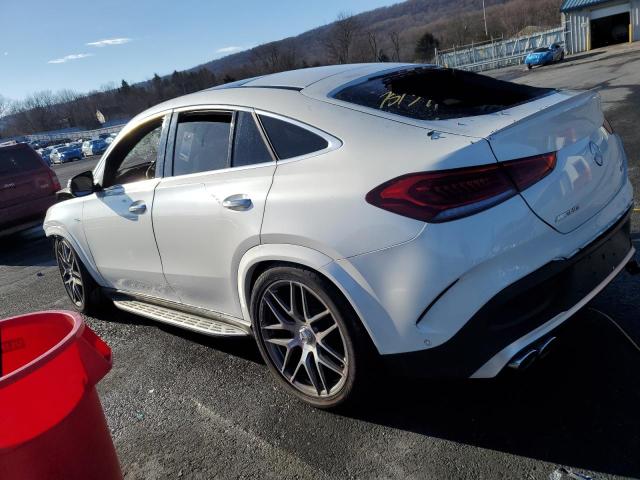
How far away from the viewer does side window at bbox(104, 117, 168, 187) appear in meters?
3.75

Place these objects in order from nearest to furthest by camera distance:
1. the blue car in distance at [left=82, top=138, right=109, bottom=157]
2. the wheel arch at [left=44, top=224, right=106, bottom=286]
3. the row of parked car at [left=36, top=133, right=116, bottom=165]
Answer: the wheel arch at [left=44, top=224, right=106, bottom=286] → the row of parked car at [left=36, top=133, right=116, bottom=165] → the blue car in distance at [left=82, top=138, right=109, bottom=157]

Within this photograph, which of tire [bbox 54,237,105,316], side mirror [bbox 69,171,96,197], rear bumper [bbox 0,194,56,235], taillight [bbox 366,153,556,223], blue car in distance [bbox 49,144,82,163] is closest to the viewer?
taillight [bbox 366,153,556,223]

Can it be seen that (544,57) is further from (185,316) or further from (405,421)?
(405,421)

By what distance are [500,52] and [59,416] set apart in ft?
186

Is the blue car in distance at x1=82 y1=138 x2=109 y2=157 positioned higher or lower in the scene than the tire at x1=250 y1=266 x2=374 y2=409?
lower

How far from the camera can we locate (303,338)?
9.10ft

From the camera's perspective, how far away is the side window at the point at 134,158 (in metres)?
3.75

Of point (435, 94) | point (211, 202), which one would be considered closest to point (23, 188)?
point (211, 202)

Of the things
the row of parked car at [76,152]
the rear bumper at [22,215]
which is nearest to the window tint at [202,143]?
the rear bumper at [22,215]

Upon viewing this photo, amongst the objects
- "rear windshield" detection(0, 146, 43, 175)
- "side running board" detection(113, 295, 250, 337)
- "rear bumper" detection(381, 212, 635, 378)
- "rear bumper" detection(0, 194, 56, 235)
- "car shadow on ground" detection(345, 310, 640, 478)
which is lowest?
"car shadow on ground" detection(345, 310, 640, 478)

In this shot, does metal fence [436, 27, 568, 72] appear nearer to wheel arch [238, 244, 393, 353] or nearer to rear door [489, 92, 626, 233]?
rear door [489, 92, 626, 233]

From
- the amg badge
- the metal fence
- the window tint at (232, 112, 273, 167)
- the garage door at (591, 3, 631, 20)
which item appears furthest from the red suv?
the metal fence

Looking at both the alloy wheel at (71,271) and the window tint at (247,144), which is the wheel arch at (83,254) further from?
the window tint at (247,144)

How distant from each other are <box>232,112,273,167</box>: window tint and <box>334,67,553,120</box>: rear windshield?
47cm
